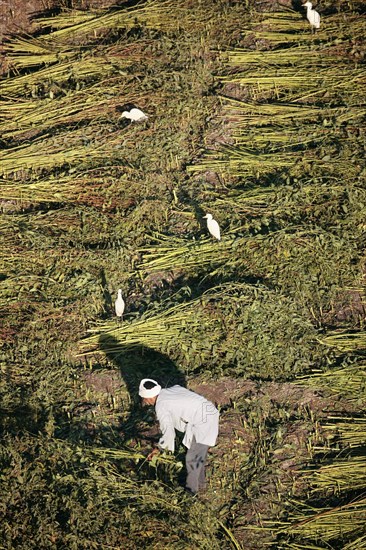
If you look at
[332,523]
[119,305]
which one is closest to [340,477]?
[332,523]

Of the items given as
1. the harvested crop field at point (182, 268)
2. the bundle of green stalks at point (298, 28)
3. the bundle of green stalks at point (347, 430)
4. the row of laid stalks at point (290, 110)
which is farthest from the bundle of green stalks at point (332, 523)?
the bundle of green stalks at point (298, 28)

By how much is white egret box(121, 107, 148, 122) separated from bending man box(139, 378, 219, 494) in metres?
4.42

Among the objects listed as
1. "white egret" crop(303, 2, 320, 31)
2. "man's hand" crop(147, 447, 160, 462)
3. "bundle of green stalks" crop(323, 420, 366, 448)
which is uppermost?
"white egret" crop(303, 2, 320, 31)

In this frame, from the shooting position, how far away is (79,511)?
6555mm

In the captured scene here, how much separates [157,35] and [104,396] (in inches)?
227

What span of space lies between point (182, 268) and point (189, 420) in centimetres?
243

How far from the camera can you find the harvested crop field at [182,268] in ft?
22.9

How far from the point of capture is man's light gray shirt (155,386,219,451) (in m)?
6.96

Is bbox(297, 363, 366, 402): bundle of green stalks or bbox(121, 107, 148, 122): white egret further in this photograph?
bbox(121, 107, 148, 122): white egret

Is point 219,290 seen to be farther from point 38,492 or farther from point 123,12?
point 123,12

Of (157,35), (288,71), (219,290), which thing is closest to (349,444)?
(219,290)

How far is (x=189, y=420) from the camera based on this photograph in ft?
23.0

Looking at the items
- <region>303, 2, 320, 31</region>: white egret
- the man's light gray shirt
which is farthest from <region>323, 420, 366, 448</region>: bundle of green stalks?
<region>303, 2, 320, 31</region>: white egret

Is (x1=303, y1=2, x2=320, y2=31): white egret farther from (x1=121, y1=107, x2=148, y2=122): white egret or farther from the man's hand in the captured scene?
the man's hand
